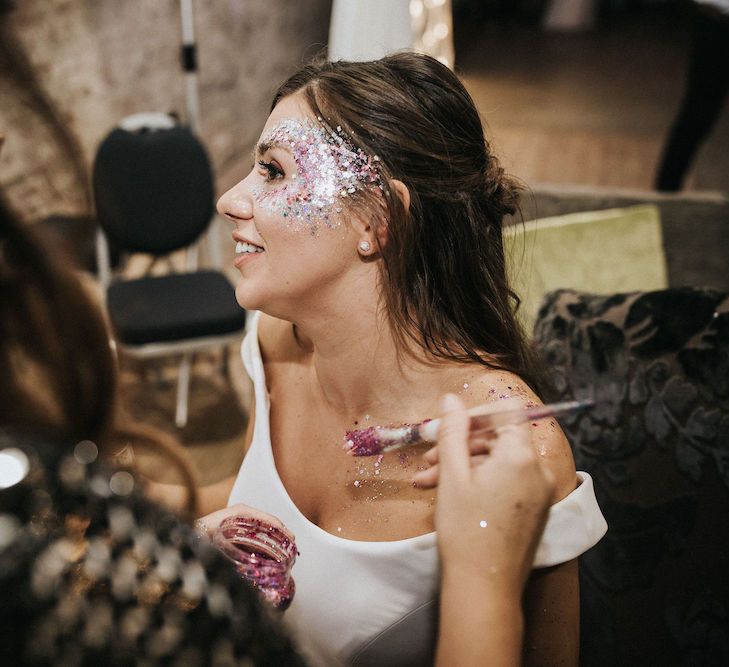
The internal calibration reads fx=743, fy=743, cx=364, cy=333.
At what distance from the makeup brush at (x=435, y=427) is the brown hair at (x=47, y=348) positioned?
0.31 meters

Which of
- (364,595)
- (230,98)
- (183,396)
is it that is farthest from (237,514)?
(230,98)

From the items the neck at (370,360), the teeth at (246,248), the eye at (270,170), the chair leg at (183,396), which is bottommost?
the chair leg at (183,396)

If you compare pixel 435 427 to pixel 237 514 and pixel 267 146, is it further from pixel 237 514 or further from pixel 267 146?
pixel 267 146

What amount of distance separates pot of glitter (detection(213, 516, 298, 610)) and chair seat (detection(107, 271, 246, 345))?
4.74ft

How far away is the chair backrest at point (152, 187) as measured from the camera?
8.18 feet

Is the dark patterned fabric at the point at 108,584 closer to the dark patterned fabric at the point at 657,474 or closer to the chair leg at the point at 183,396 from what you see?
the dark patterned fabric at the point at 657,474

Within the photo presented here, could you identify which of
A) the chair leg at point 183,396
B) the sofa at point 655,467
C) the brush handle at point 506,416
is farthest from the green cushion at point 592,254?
the chair leg at point 183,396

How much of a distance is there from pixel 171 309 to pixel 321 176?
145cm

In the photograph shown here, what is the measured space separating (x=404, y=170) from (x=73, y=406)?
2.03ft

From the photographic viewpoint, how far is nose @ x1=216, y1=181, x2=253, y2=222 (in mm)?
1085

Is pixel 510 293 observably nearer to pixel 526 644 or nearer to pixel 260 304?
pixel 260 304

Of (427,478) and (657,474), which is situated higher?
(427,478)

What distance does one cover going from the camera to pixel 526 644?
92 cm

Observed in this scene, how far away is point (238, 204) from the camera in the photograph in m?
1.08
